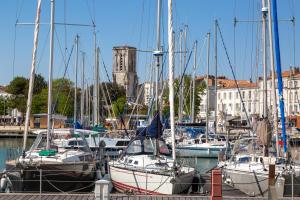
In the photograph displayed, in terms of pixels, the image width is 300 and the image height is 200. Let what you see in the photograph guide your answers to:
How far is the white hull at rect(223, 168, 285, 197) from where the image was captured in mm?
21152

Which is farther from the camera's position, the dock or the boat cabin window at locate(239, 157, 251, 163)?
the dock

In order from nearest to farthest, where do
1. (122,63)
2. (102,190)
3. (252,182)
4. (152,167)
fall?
(102,190) < (152,167) < (252,182) < (122,63)

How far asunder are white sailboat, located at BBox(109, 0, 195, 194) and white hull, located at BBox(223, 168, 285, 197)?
2.03 m

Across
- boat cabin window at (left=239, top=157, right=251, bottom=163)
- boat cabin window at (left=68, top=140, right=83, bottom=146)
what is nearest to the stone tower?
boat cabin window at (left=68, top=140, right=83, bottom=146)

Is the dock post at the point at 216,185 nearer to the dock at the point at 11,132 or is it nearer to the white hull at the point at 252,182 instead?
the white hull at the point at 252,182

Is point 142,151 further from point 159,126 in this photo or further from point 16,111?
point 16,111

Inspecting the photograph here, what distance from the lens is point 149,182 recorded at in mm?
21656

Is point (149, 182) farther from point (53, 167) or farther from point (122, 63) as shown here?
point (122, 63)

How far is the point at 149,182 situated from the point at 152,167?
82 cm

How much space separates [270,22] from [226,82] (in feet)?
424

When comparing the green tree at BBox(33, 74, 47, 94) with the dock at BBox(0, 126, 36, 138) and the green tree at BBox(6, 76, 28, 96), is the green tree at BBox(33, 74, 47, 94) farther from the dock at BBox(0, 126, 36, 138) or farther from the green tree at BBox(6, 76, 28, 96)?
the dock at BBox(0, 126, 36, 138)

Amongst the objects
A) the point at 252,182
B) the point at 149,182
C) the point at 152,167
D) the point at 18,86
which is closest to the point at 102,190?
the point at 149,182

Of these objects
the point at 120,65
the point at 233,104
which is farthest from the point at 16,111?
the point at 120,65

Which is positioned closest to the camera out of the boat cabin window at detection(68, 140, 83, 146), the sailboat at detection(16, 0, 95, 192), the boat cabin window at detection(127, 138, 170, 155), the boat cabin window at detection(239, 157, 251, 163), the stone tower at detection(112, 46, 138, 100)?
the sailboat at detection(16, 0, 95, 192)
